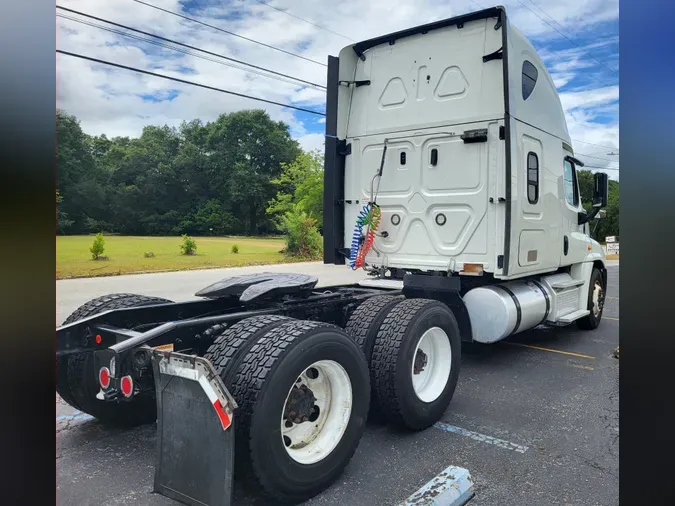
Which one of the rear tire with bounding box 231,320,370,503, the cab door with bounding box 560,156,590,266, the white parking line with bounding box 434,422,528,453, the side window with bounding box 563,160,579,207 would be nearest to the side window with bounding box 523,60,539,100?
the cab door with bounding box 560,156,590,266

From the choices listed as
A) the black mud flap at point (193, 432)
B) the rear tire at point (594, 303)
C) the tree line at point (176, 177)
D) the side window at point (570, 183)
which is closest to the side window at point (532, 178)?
the side window at point (570, 183)

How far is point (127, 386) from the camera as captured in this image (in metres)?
2.78

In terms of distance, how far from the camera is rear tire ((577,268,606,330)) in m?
7.32

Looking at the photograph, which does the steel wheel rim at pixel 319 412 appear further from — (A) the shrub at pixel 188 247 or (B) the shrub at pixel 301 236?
(B) the shrub at pixel 301 236

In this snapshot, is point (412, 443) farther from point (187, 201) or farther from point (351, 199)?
point (187, 201)

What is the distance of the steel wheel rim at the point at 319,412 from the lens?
2883 mm

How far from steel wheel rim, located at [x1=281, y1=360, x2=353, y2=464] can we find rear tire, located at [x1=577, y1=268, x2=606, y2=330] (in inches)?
212

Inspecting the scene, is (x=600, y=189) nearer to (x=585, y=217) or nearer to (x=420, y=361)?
(x=585, y=217)

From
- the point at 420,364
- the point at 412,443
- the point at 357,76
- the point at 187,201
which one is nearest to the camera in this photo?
the point at 412,443
